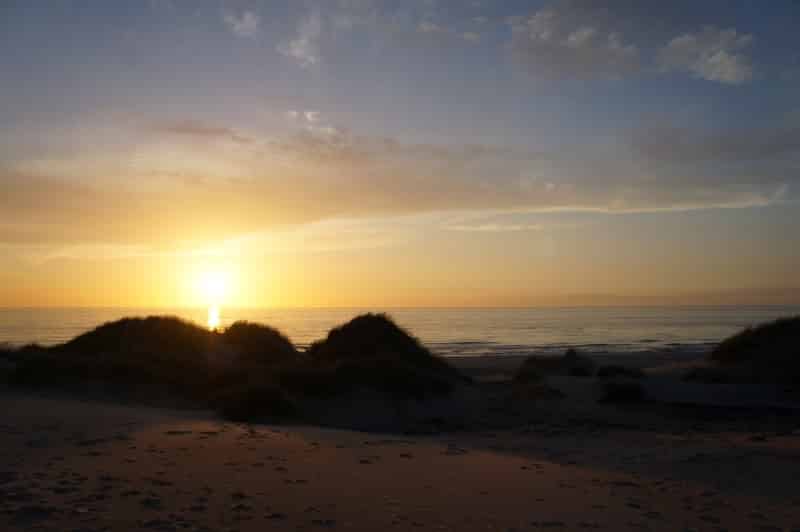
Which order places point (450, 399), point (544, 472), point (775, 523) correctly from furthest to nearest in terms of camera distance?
point (450, 399), point (544, 472), point (775, 523)

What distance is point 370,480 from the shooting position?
7703 mm

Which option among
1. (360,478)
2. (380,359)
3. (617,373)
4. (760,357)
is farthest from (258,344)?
(760,357)

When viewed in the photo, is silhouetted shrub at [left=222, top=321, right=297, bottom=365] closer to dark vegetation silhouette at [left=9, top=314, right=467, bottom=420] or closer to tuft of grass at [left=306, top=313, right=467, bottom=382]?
dark vegetation silhouette at [left=9, top=314, right=467, bottom=420]

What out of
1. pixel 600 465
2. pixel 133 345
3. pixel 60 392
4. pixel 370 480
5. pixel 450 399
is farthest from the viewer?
pixel 133 345

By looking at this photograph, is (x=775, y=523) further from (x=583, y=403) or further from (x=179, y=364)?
(x=179, y=364)

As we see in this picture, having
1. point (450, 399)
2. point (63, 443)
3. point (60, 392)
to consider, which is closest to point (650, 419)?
point (450, 399)

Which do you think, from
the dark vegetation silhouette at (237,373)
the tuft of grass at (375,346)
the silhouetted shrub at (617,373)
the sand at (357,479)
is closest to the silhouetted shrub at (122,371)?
the dark vegetation silhouette at (237,373)

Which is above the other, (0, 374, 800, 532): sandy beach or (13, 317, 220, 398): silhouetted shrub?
(13, 317, 220, 398): silhouetted shrub

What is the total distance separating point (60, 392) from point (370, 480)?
11438mm

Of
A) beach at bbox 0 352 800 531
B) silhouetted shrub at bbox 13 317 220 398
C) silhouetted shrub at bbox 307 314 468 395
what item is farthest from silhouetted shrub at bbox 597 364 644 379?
silhouetted shrub at bbox 13 317 220 398

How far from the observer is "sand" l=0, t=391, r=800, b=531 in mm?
6008

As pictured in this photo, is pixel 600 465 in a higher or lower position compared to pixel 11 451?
lower

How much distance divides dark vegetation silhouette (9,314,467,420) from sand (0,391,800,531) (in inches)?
131

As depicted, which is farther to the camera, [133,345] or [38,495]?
[133,345]
